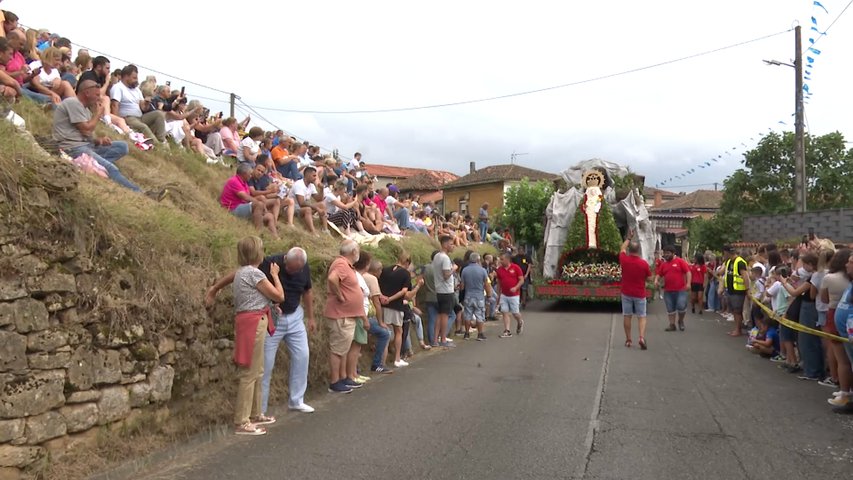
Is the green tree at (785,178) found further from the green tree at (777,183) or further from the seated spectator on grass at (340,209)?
the seated spectator on grass at (340,209)

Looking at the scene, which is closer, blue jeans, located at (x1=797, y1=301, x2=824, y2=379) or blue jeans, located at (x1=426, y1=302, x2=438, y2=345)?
blue jeans, located at (x1=797, y1=301, x2=824, y2=379)

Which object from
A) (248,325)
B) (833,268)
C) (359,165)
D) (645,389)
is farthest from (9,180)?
(359,165)

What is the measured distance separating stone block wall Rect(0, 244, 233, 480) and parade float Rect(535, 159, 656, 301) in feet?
51.8

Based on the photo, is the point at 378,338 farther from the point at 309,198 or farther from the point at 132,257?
the point at 309,198

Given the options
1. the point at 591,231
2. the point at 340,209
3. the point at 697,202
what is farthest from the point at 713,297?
the point at 697,202

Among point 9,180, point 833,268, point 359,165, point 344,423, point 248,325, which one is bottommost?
point 344,423

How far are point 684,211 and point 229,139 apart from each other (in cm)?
6017

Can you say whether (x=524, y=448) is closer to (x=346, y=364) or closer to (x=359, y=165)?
(x=346, y=364)

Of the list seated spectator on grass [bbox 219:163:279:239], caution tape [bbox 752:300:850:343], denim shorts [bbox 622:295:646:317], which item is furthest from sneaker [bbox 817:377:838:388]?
seated spectator on grass [bbox 219:163:279:239]

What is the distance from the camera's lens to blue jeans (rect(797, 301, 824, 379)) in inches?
369

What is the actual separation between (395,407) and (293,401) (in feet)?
3.66

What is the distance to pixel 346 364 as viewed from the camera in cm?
912

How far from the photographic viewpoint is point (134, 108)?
1262 cm

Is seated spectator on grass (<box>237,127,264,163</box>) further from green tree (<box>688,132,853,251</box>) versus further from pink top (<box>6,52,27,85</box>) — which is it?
green tree (<box>688,132,853,251</box>)
